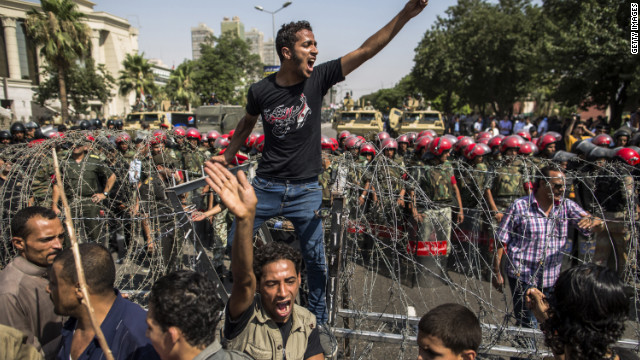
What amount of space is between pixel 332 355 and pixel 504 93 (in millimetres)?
30841

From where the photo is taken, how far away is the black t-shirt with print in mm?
2730

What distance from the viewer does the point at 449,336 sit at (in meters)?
1.84

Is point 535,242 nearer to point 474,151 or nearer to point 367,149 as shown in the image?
point 474,151

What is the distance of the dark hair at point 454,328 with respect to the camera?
1843 mm

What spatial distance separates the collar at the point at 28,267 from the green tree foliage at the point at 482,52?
27.3 meters

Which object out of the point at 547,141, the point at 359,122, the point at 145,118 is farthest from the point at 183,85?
the point at 547,141

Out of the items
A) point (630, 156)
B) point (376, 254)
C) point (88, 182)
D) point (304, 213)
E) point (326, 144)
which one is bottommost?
point (376, 254)

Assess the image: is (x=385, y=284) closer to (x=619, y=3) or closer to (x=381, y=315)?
(x=381, y=315)

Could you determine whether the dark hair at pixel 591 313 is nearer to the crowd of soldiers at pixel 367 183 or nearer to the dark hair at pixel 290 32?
the crowd of soldiers at pixel 367 183

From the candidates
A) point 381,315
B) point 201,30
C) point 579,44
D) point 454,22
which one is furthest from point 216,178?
point 201,30

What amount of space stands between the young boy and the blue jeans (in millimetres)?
1110

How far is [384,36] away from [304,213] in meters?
1.31

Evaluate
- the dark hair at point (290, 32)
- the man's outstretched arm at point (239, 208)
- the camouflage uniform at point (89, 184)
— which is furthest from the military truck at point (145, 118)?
the man's outstretched arm at point (239, 208)

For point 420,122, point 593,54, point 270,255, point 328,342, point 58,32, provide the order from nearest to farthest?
point 270,255 → point 328,342 → point 593,54 → point 420,122 → point 58,32
